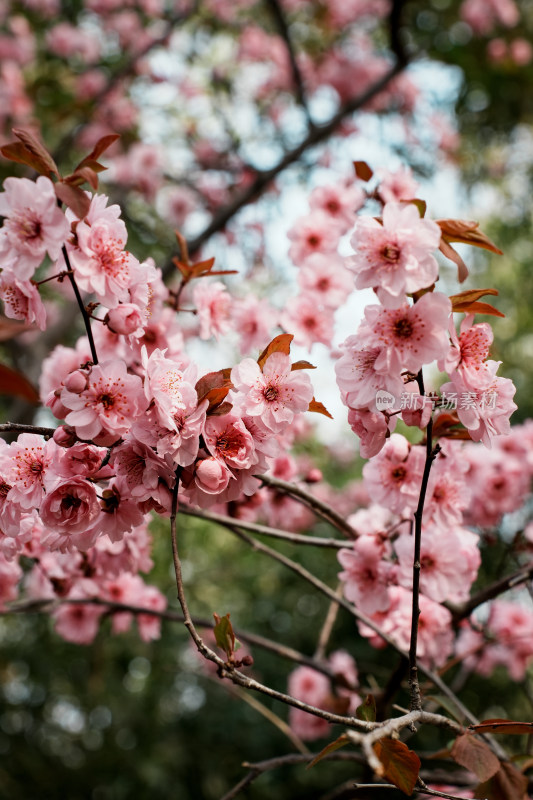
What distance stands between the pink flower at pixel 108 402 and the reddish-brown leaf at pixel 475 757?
0.63 m

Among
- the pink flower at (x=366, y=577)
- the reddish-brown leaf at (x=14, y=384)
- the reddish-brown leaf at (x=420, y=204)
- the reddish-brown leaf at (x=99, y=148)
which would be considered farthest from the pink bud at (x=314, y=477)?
the reddish-brown leaf at (x=14, y=384)

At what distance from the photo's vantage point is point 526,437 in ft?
7.36

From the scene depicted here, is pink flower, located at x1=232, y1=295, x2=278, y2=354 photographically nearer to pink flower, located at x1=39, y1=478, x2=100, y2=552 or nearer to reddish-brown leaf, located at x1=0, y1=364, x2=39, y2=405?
pink flower, located at x1=39, y1=478, x2=100, y2=552

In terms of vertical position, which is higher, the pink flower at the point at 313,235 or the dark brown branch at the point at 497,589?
the pink flower at the point at 313,235

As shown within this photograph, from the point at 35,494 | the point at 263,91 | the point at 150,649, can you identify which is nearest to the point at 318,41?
the point at 263,91

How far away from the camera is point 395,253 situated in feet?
2.61

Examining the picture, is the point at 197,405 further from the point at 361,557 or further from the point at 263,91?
the point at 263,91

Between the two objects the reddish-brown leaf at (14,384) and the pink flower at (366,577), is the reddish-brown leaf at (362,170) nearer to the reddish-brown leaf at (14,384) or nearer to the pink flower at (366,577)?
the pink flower at (366,577)

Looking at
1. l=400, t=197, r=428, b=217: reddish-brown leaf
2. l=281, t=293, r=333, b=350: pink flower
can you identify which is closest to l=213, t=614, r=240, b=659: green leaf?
l=400, t=197, r=428, b=217: reddish-brown leaf

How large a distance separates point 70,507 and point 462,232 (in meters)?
0.64

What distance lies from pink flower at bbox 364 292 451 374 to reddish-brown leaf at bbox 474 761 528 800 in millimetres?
650

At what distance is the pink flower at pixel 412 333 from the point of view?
790mm

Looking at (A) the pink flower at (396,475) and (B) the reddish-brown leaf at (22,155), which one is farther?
(A) the pink flower at (396,475)

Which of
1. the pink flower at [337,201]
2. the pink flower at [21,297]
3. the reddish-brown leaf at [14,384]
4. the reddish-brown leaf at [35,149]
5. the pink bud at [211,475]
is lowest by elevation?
the reddish-brown leaf at [14,384]
